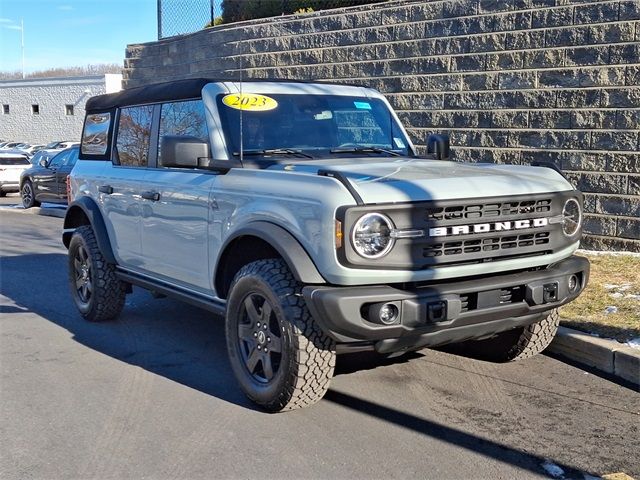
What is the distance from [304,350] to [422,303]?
0.73 metres

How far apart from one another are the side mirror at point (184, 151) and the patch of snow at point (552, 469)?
2.79 meters

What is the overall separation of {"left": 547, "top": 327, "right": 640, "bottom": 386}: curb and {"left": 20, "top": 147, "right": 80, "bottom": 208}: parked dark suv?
42.9 feet

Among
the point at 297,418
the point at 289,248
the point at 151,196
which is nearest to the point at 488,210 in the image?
the point at 289,248

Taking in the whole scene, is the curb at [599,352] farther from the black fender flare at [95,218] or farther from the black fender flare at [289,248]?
the black fender flare at [95,218]

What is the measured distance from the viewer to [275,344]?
14.6ft

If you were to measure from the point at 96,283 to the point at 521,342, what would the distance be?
368 centimetres

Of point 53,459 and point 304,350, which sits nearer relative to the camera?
point 53,459

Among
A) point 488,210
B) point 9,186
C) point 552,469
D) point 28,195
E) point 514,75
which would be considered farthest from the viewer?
point 9,186

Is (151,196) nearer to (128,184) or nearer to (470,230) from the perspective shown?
(128,184)

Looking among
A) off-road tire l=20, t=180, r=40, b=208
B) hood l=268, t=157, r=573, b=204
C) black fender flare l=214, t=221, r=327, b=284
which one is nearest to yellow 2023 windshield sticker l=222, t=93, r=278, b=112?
hood l=268, t=157, r=573, b=204

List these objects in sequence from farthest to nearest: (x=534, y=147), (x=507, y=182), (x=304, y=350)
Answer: (x=534, y=147) → (x=507, y=182) → (x=304, y=350)

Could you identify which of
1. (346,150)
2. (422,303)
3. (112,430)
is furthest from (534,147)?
(112,430)

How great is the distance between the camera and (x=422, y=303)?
3941mm

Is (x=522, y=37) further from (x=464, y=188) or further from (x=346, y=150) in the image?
(x=464, y=188)
